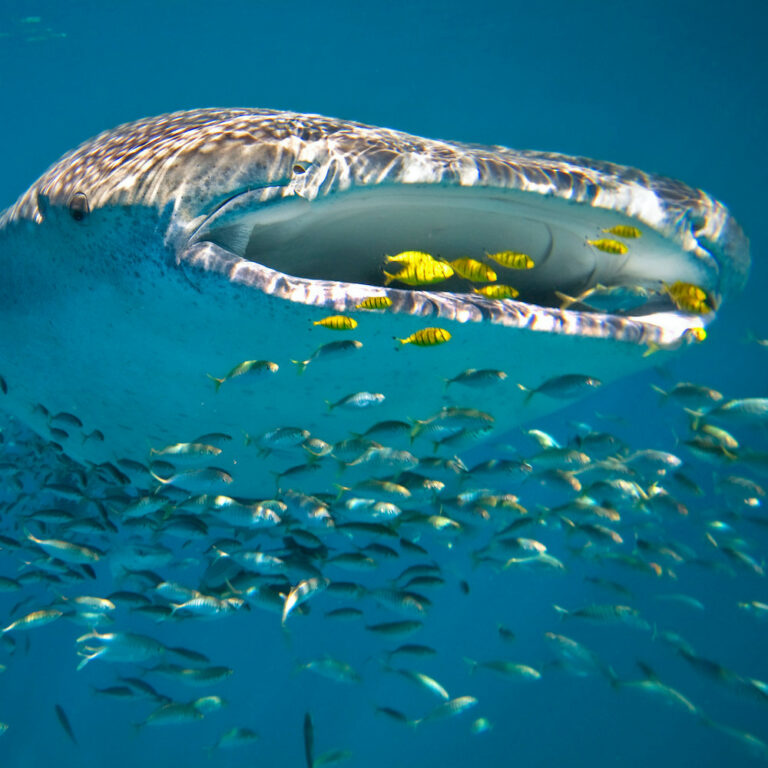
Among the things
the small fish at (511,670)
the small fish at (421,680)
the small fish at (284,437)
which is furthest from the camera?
the small fish at (511,670)

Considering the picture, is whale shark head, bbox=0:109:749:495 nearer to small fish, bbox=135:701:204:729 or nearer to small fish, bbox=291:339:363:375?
small fish, bbox=291:339:363:375

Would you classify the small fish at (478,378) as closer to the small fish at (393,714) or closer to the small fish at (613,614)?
the small fish at (613,614)

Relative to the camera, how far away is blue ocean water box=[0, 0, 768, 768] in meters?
14.9

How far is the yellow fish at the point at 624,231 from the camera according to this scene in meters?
2.48

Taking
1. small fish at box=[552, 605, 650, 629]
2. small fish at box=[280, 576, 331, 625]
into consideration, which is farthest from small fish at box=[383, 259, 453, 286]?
small fish at box=[552, 605, 650, 629]

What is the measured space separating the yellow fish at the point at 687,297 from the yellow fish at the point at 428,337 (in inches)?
44.8

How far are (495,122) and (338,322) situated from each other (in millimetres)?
20080

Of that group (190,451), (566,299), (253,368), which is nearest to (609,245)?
(566,299)

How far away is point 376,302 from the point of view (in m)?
2.08

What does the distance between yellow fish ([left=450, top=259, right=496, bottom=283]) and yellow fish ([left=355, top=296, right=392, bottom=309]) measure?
813mm

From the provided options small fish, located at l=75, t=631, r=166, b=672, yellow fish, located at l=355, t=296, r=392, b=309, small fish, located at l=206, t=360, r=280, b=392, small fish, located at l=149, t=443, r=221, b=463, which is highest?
yellow fish, located at l=355, t=296, r=392, b=309

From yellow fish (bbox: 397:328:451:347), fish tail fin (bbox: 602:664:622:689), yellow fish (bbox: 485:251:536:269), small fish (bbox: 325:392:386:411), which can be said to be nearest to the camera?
yellow fish (bbox: 397:328:451:347)

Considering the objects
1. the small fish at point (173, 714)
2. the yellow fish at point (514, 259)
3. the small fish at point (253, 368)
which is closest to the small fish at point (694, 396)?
the yellow fish at point (514, 259)

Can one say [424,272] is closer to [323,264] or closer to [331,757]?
[323,264]
